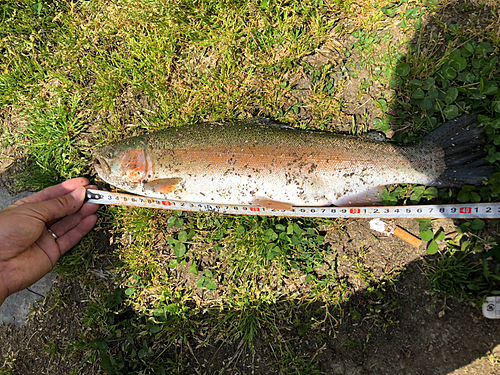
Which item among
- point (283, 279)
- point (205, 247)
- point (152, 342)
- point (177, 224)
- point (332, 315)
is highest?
point (177, 224)

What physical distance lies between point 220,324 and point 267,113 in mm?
2556

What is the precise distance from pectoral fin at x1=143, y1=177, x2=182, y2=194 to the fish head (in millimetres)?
94

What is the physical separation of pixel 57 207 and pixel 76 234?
0.43 meters

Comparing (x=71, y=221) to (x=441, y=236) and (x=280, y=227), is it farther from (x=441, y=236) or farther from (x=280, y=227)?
(x=441, y=236)

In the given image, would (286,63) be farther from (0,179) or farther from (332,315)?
(0,179)

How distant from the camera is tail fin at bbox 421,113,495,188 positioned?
3.13 m

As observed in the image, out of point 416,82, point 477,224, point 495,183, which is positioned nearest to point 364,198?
point 477,224

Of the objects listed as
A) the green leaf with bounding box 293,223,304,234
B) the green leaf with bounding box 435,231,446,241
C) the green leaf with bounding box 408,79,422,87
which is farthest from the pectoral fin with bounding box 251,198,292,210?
the green leaf with bounding box 408,79,422,87

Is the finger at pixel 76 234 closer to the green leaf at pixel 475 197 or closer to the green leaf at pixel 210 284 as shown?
the green leaf at pixel 210 284

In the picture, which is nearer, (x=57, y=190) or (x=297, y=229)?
(x=297, y=229)

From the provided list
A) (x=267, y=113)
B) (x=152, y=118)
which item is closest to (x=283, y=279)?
(x=267, y=113)

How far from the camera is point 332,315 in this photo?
338 cm

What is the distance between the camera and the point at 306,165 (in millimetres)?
3096

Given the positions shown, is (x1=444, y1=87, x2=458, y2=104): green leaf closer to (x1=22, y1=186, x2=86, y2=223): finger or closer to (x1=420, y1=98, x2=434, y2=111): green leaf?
(x1=420, y1=98, x2=434, y2=111): green leaf
